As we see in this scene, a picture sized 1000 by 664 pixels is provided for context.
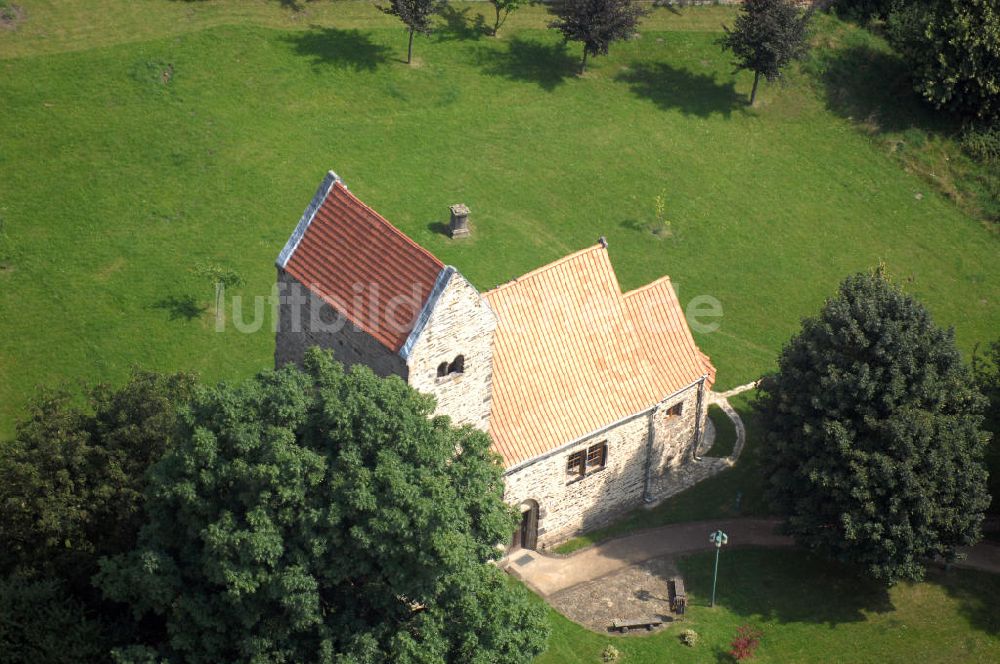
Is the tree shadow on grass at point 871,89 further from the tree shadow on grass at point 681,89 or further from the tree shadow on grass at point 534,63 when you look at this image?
the tree shadow on grass at point 534,63

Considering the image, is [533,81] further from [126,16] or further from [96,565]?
[96,565]

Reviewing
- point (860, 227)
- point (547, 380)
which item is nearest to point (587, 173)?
point (860, 227)

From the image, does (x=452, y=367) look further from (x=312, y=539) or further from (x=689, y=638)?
(x=689, y=638)

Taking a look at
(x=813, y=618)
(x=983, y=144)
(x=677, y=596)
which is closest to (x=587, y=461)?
(x=677, y=596)

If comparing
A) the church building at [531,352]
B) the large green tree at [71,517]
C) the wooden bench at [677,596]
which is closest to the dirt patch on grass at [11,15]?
the church building at [531,352]

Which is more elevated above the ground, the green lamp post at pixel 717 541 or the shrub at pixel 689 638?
the green lamp post at pixel 717 541

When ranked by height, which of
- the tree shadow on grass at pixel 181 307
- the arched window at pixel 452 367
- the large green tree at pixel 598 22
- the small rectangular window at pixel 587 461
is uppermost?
the large green tree at pixel 598 22
